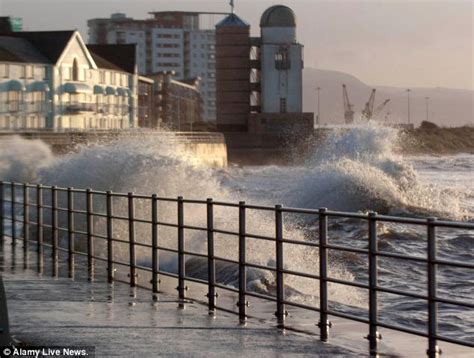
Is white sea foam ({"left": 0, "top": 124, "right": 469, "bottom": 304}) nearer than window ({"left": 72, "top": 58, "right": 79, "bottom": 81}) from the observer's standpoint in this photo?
Yes

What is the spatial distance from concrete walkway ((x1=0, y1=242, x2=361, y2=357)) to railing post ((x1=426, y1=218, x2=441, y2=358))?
0.59 metres

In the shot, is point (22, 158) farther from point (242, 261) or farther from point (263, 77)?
point (263, 77)

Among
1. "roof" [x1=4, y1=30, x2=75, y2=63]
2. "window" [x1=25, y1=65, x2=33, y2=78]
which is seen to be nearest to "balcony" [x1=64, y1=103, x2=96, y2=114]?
"roof" [x1=4, y1=30, x2=75, y2=63]

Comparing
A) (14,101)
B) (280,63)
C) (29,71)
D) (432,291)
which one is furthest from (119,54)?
(432,291)

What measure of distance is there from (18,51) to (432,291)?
317 ft

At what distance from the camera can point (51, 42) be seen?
107 metres

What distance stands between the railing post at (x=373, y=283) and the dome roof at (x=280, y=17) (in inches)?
4942

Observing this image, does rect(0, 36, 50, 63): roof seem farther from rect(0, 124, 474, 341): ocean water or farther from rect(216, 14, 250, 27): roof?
rect(0, 124, 474, 341): ocean water

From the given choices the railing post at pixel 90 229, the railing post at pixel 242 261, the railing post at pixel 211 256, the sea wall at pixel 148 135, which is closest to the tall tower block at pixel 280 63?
the sea wall at pixel 148 135

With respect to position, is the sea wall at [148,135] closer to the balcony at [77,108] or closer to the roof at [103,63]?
the balcony at [77,108]

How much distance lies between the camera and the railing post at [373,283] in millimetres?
9579

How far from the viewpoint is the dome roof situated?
134750 mm

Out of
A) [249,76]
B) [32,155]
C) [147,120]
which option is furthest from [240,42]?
[32,155]

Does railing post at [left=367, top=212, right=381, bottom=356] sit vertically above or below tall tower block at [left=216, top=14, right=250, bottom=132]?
below
